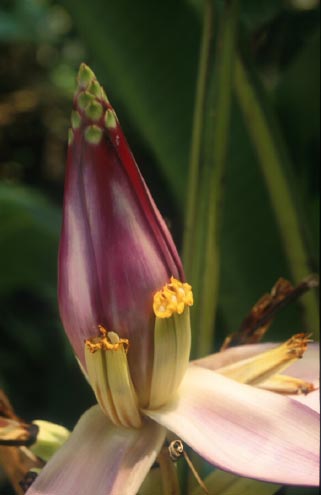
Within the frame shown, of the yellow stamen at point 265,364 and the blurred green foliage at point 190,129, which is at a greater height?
the blurred green foliage at point 190,129

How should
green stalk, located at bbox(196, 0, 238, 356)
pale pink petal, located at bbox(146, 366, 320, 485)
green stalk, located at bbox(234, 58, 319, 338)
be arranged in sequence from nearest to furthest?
pale pink petal, located at bbox(146, 366, 320, 485)
green stalk, located at bbox(196, 0, 238, 356)
green stalk, located at bbox(234, 58, 319, 338)

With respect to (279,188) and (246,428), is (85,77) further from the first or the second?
(279,188)

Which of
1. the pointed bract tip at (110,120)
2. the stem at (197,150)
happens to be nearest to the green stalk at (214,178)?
the stem at (197,150)

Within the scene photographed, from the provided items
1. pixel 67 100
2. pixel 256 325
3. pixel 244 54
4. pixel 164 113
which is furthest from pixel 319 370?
pixel 67 100

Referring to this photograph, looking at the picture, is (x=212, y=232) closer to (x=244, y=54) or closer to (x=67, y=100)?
(x=244, y=54)

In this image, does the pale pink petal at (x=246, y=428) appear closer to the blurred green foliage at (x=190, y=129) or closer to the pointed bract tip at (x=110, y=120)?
the pointed bract tip at (x=110, y=120)

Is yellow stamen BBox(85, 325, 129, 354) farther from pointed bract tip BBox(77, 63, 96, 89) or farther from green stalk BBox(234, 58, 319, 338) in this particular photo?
green stalk BBox(234, 58, 319, 338)

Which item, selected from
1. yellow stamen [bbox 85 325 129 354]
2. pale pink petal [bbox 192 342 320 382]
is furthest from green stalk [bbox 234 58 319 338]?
yellow stamen [bbox 85 325 129 354]
